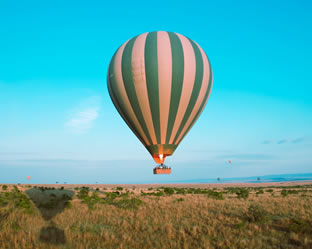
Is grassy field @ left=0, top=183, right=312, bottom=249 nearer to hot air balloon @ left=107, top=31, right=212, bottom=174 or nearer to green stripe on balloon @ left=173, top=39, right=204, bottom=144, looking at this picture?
hot air balloon @ left=107, top=31, right=212, bottom=174

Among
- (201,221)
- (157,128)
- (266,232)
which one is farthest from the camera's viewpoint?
(157,128)

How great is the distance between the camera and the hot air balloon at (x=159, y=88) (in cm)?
2081

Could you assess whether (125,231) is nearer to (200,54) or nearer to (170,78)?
(170,78)

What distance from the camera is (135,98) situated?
831 inches

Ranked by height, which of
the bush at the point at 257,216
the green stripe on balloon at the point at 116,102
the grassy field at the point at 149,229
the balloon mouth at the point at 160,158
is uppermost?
the green stripe on balloon at the point at 116,102

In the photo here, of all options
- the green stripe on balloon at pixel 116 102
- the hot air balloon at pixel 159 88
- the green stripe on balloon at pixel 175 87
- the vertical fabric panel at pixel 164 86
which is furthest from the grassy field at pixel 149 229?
the green stripe on balloon at pixel 116 102

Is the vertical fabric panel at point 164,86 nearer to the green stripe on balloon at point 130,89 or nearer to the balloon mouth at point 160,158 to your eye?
the balloon mouth at point 160,158

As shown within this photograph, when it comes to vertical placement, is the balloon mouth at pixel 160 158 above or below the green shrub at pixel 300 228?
above

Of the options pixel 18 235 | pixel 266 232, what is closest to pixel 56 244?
pixel 18 235

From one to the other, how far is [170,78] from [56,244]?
46.6 ft

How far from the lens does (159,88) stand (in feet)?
68.1

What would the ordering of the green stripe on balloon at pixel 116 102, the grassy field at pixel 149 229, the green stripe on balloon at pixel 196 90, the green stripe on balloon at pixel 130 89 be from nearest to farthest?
the grassy field at pixel 149 229, the green stripe on balloon at pixel 130 89, the green stripe on balloon at pixel 196 90, the green stripe on balloon at pixel 116 102

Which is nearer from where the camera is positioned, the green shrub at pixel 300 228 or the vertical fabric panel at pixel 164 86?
the green shrub at pixel 300 228

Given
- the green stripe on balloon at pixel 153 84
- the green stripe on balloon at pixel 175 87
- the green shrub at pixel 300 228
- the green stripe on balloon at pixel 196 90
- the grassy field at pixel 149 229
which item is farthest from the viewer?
the green stripe on balloon at pixel 196 90
